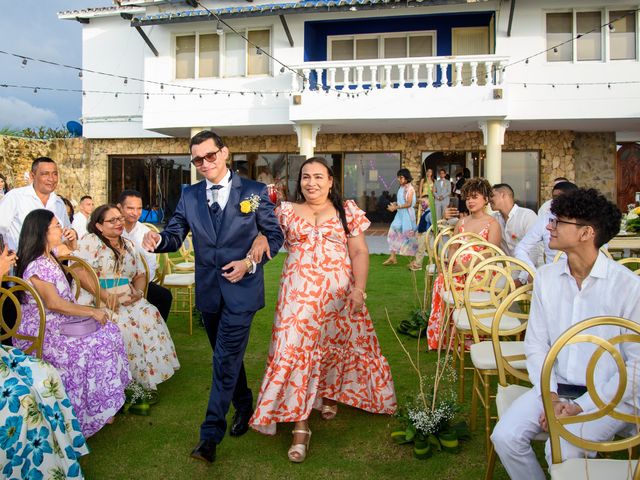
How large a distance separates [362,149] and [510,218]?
11.3 meters

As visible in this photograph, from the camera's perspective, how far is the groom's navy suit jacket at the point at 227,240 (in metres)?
3.03

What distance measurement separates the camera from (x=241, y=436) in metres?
3.36

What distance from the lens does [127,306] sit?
4195mm

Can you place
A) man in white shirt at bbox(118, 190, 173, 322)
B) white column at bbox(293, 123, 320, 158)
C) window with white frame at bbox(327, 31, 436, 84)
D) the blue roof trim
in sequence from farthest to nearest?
window with white frame at bbox(327, 31, 436, 84) → white column at bbox(293, 123, 320, 158) → the blue roof trim → man in white shirt at bbox(118, 190, 173, 322)

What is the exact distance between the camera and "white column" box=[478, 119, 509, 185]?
44.9 feet

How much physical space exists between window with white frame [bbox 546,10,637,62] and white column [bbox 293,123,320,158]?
612cm

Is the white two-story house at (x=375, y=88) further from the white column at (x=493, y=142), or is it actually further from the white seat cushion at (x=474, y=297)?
the white seat cushion at (x=474, y=297)

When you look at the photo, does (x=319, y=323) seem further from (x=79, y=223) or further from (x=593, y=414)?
(x=79, y=223)

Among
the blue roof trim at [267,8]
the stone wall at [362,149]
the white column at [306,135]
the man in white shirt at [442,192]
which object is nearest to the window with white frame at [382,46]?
the blue roof trim at [267,8]

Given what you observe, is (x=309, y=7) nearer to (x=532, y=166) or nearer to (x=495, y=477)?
(x=532, y=166)

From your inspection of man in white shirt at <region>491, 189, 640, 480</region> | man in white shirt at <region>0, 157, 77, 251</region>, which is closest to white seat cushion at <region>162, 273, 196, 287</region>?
man in white shirt at <region>0, 157, 77, 251</region>

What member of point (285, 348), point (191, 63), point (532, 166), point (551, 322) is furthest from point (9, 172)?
point (551, 322)

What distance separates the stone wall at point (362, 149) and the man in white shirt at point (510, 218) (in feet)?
35.4

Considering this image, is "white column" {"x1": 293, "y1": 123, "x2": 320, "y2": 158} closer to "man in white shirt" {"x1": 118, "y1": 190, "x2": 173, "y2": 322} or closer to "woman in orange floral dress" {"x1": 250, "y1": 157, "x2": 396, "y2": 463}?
"man in white shirt" {"x1": 118, "y1": 190, "x2": 173, "y2": 322}
